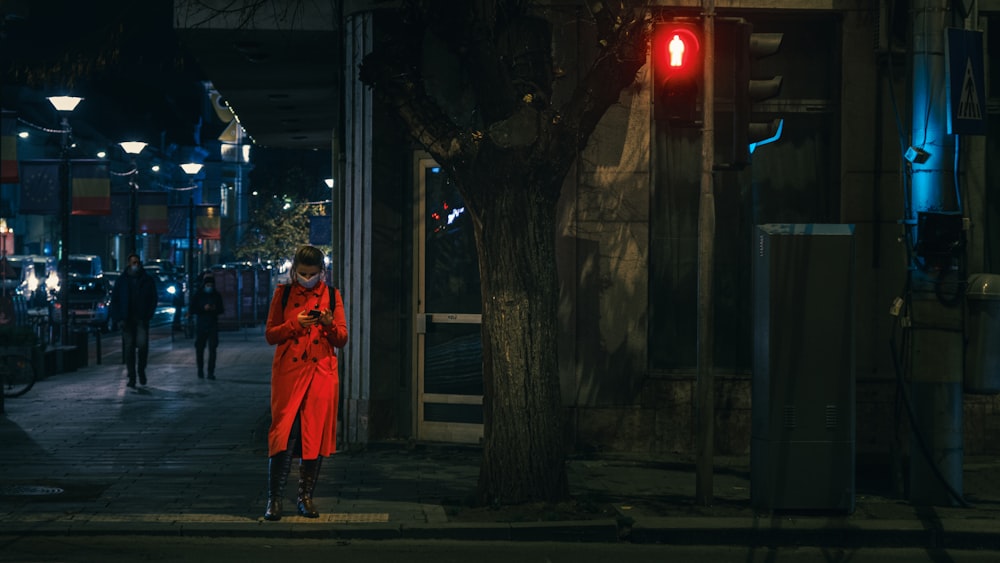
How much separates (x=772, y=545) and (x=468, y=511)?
6.83 feet

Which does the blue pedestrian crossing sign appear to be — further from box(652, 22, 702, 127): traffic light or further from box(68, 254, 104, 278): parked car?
box(68, 254, 104, 278): parked car

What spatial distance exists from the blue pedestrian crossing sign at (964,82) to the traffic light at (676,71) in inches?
73.3

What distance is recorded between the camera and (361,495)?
1002 cm

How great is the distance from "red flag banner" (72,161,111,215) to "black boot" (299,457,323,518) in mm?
21262

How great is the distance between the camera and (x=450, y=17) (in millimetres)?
9320

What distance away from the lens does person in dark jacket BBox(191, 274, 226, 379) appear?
20.2 metres

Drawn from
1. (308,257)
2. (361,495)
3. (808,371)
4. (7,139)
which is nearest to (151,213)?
(7,139)

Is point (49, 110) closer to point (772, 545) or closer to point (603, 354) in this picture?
point (603, 354)

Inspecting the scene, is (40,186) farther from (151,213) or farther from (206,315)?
(151,213)

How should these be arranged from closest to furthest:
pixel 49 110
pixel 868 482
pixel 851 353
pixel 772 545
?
pixel 772 545 → pixel 851 353 → pixel 868 482 → pixel 49 110

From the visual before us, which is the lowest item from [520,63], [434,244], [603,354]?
[603,354]

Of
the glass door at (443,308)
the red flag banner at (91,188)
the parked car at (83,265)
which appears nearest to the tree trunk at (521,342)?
the glass door at (443,308)

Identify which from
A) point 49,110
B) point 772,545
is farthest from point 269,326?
point 49,110

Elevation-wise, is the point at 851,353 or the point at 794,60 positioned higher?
the point at 794,60
